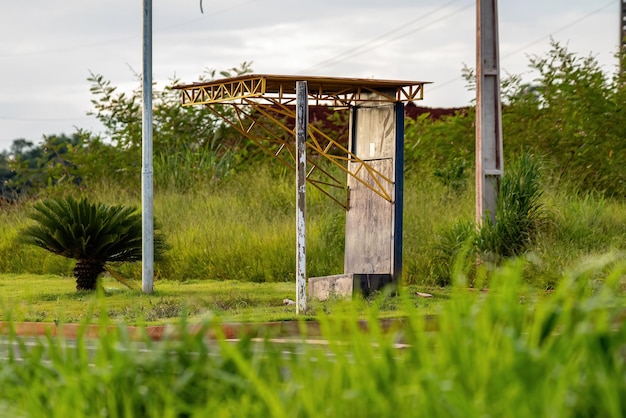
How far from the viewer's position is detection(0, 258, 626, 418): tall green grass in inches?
157

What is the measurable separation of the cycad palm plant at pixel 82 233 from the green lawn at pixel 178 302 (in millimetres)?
477

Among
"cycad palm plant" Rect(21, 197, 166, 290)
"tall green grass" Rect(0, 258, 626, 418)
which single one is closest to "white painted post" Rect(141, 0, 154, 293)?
"cycad palm plant" Rect(21, 197, 166, 290)

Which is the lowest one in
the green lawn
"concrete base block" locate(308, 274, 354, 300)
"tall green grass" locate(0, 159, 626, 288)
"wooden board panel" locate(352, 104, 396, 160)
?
the green lawn

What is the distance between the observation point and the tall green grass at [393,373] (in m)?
3.98

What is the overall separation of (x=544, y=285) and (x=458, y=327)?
1285 cm

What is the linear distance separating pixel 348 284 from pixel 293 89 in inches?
110

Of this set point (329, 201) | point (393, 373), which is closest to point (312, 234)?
point (329, 201)

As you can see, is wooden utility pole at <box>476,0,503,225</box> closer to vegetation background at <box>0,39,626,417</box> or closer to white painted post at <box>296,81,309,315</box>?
vegetation background at <box>0,39,626,417</box>

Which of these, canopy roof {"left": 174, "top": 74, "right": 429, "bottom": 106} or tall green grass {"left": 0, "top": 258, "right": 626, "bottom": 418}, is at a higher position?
canopy roof {"left": 174, "top": 74, "right": 429, "bottom": 106}

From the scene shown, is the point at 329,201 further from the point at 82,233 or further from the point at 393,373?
the point at 393,373

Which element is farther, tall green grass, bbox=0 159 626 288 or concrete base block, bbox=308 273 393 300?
tall green grass, bbox=0 159 626 288

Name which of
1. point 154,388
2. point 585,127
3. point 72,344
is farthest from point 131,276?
point 154,388

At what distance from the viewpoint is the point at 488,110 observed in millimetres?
19312

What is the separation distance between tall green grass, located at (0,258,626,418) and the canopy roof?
34.0ft
